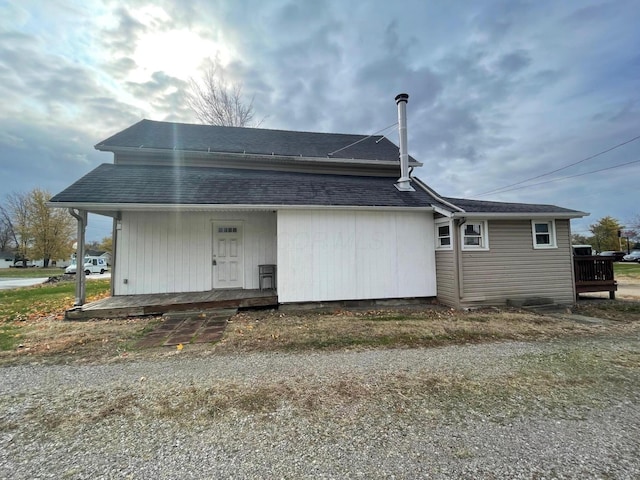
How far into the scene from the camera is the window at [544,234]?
7840mm

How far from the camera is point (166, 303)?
6637 millimetres

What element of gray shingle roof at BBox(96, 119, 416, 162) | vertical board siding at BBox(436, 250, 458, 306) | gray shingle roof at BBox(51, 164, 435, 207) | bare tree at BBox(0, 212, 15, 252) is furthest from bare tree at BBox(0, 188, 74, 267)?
vertical board siding at BBox(436, 250, 458, 306)

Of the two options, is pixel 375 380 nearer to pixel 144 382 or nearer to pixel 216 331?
pixel 144 382

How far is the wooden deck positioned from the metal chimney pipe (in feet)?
18.2

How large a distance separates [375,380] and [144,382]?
9.27 feet

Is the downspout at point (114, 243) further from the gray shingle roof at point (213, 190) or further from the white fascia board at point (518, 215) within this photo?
the white fascia board at point (518, 215)

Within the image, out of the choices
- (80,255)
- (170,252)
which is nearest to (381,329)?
(170,252)

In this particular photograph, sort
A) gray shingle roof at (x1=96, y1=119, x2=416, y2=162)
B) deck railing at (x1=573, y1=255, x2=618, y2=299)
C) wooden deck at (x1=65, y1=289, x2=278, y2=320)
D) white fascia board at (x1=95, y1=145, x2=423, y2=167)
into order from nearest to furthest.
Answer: wooden deck at (x1=65, y1=289, x2=278, y2=320), deck railing at (x1=573, y1=255, x2=618, y2=299), white fascia board at (x1=95, y1=145, x2=423, y2=167), gray shingle roof at (x1=96, y1=119, x2=416, y2=162)

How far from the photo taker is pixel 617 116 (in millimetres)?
19859

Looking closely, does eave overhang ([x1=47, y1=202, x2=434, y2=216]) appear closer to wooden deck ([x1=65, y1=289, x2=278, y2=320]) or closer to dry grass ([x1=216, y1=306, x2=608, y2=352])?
wooden deck ([x1=65, y1=289, x2=278, y2=320])

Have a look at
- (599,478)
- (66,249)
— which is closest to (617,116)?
(599,478)

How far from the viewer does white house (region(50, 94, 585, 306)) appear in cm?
714

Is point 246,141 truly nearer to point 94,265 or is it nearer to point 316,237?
point 316,237

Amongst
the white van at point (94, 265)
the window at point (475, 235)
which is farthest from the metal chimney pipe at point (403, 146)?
the white van at point (94, 265)
